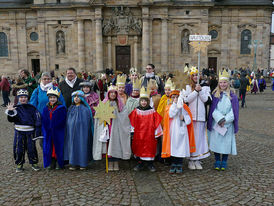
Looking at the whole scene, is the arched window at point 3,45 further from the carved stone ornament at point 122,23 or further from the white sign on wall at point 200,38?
the white sign on wall at point 200,38

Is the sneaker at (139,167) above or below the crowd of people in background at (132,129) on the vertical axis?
below

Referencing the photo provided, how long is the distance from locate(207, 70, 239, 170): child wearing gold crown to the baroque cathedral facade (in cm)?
2491

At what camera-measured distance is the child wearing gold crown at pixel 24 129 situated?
5957 millimetres

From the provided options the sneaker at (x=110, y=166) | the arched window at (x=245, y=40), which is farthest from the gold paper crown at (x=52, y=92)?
the arched window at (x=245, y=40)

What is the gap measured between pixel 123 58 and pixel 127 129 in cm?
2639

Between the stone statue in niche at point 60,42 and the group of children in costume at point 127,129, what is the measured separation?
2723cm

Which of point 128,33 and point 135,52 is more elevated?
point 128,33

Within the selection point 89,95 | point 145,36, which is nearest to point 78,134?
point 89,95

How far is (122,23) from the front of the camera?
3005cm

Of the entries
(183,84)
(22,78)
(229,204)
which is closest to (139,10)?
(22,78)

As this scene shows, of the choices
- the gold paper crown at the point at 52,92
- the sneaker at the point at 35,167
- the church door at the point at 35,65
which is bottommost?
the sneaker at the point at 35,167

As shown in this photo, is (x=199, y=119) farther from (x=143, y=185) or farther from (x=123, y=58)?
(x=123, y=58)

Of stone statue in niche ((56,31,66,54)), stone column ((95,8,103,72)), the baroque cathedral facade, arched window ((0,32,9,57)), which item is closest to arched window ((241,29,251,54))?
the baroque cathedral facade

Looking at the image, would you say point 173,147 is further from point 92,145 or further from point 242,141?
point 242,141
